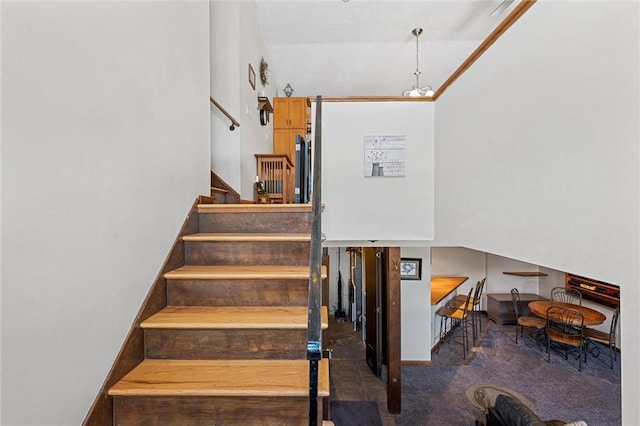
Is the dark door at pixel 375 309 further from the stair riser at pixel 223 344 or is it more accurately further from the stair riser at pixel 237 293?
the stair riser at pixel 223 344

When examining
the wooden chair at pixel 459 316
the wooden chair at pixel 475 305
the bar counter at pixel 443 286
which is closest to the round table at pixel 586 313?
the wooden chair at pixel 475 305

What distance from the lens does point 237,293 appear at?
1670 mm

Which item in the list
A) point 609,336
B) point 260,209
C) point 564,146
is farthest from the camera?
point 609,336

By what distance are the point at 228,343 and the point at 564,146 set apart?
6.11 feet

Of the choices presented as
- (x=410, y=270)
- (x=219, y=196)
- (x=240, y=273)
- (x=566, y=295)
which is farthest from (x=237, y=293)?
(x=566, y=295)

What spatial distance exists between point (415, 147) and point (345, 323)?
517 centimetres

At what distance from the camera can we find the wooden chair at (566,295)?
623 cm

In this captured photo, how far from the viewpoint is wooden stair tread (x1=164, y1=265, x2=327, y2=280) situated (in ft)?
5.32

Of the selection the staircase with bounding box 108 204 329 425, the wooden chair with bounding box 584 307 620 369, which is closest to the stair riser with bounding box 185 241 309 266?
the staircase with bounding box 108 204 329 425

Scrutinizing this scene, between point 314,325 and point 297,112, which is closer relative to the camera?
point 314,325

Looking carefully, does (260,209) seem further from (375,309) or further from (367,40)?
(367,40)

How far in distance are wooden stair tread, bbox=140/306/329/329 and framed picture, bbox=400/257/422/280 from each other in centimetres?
395

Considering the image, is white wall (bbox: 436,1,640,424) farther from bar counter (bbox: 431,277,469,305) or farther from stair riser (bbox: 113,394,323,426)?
bar counter (bbox: 431,277,469,305)

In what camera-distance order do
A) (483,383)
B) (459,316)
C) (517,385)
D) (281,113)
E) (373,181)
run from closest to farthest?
(373,181)
(517,385)
(483,383)
(459,316)
(281,113)
